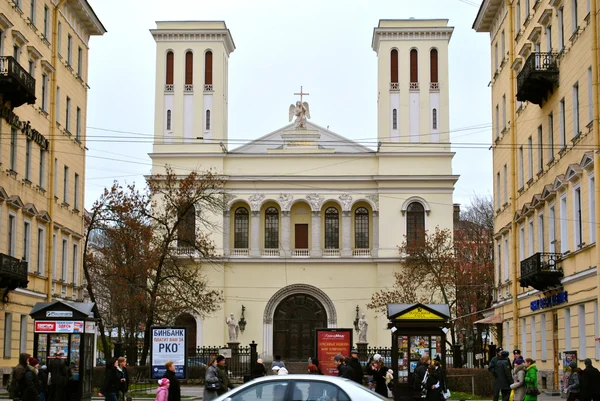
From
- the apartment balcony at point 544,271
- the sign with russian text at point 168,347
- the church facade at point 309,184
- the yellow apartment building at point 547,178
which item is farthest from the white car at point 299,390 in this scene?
the church facade at point 309,184

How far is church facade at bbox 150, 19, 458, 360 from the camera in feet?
247

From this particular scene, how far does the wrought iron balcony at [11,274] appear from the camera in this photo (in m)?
36.1

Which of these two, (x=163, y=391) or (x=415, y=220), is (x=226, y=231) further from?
(x=163, y=391)

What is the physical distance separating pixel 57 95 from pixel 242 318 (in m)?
32.0

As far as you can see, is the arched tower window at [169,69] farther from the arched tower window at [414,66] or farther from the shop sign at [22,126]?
the shop sign at [22,126]

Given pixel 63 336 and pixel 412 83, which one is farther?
pixel 412 83

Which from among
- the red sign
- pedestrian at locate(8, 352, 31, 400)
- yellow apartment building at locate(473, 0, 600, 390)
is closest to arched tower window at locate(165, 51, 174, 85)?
yellow apartment building at locate(473, 0, 600, 390)

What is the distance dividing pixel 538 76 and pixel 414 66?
3989cm

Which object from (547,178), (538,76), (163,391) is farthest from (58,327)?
(547,178)

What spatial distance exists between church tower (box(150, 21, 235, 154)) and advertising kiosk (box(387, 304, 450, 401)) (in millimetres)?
44063

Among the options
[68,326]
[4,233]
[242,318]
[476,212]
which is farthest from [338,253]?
[68,326]

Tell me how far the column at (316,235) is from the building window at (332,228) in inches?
35.9

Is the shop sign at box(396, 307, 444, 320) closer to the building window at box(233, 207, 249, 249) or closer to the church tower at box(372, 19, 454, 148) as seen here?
the church tower at box(372, 19, 454, 148)

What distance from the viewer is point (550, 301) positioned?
1495 inches
